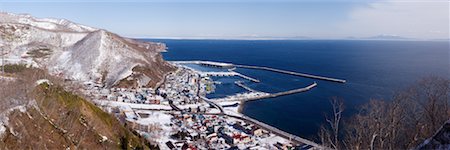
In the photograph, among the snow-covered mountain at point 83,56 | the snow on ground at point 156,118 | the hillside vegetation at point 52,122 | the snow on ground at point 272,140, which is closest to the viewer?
the hillside vegetation at point 52,122

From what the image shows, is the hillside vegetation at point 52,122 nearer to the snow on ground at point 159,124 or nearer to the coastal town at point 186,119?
the snow on ground at point 159,124

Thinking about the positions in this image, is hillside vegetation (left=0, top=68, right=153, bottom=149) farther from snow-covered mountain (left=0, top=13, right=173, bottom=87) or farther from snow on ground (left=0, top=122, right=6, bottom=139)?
snow-covered mountain (left=0, top=13, right=173, bottom=87)

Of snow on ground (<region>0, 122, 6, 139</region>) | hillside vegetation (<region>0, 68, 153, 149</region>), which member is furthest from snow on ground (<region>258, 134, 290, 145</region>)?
snow on ground (<region>0, 122, 6, 139</region>)

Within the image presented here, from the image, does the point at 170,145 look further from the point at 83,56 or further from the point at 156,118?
the point at 83,56

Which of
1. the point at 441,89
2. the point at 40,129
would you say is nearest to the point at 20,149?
the point at 40,129

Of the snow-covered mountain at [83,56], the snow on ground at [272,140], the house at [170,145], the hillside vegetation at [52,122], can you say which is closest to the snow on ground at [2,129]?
the hillside vegetation at [52,122]

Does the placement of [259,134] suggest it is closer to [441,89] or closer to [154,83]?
[441,89]

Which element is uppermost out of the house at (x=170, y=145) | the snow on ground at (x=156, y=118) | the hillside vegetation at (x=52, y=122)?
the hillside vegetation at (x=52, y=122)

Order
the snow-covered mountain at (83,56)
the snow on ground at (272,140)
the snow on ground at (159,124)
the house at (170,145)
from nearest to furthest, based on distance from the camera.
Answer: the house at (170,145) < the snow on ground at (159,124) < the snow on ground at (272,140) < the snow-covered mountain at (83,56)
